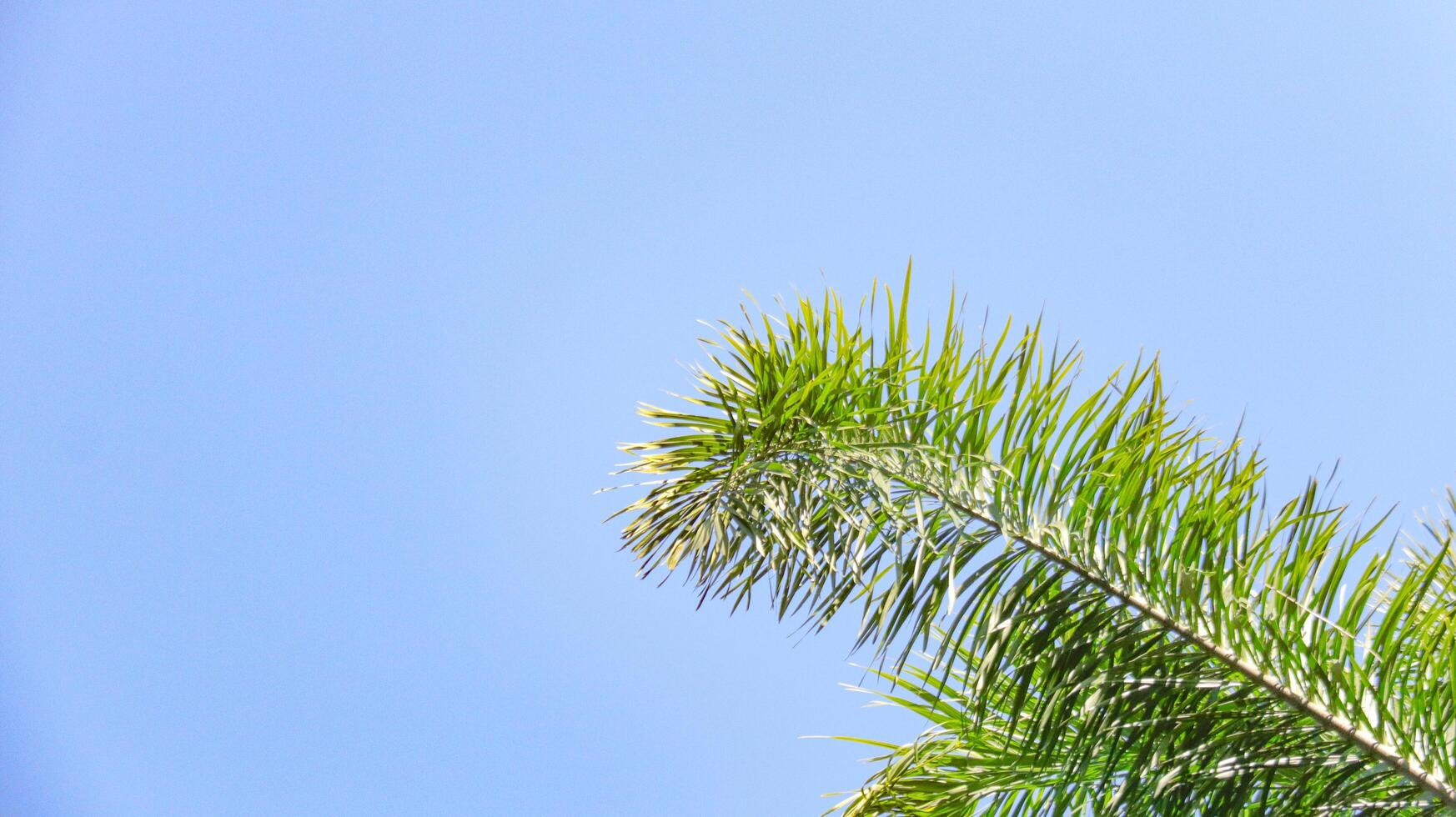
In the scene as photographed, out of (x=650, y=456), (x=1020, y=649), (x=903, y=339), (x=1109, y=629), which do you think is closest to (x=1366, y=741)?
(x=1109, y=629)

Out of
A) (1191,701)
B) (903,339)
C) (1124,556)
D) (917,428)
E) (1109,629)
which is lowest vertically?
(1191,701)

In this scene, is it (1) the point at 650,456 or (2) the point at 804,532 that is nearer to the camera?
(2) the point at 804,532

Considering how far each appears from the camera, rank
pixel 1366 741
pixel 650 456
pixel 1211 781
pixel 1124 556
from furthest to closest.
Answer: pixel 650 456 → pixel 1124 556 → pixel 1211 781 → pixel 1366 741

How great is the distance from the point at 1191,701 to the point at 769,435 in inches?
41.2

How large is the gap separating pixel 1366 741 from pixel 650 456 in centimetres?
163

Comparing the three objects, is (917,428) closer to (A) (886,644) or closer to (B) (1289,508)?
(A) (886,644)

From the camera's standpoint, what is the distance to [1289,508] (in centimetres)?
176

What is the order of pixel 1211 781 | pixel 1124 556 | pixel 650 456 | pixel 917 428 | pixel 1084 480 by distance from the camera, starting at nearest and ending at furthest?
pixel 1211 781 < pixel 1124 556 < pixel 1084 480 < pixel 917 428 < pixel 650 456

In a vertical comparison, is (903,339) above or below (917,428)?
above

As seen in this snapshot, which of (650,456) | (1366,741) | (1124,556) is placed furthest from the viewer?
(650,456)

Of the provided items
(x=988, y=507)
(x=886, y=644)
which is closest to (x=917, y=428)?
(x=988, y=507)

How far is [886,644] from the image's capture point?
183 centimetres

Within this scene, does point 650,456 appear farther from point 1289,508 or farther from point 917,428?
point 1289,508

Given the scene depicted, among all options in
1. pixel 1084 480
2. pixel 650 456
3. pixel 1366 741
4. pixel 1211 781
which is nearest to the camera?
pixel 1366 741
